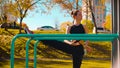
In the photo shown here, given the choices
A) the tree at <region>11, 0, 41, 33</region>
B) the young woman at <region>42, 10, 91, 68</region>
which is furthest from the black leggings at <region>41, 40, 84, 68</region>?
the tree at <region>11, 0, 41, 33</region>

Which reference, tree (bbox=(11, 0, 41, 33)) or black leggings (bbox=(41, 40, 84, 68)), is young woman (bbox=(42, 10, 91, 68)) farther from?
tree (bbox=(11, 0, 41, 33))

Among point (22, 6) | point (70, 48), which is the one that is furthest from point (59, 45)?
point (22, 6)

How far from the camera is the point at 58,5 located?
19.7 metres

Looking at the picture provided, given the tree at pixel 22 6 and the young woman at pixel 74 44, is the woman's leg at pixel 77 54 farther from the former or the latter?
the tree at pixel 22 6

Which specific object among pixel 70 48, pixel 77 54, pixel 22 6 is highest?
pixel 22 6

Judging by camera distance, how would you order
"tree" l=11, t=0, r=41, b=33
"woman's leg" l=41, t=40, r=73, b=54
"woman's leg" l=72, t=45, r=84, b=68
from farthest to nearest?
1. "tree" l=11, t=0, r=41, b=33
2. "woman's leg" l=72, t=45, r=84, b=68
3. "woman's leg" l=41, t=40, r=73, b=54

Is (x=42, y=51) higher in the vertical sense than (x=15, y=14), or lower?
lower

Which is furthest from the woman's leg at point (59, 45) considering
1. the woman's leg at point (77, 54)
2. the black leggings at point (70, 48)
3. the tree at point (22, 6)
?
the tree at point (22, 6)

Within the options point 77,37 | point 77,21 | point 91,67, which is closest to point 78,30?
point 77,21

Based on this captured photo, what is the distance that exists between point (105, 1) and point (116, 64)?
607 inches

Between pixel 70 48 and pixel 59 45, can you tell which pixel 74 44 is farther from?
pixel 59 45

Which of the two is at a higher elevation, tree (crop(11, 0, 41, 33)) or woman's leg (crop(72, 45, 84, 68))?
tree (crop(11, 0, 41, 33))

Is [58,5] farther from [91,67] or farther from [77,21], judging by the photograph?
[77,21]

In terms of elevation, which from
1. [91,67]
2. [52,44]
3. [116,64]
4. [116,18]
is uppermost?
[116,18]
